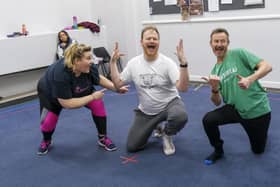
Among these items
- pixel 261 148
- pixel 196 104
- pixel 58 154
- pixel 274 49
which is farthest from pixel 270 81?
pixel 58 154

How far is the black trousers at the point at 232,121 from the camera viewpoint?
265 cm

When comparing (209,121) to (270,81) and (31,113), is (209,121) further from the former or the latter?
(31,113)

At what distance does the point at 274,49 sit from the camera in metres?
4.46

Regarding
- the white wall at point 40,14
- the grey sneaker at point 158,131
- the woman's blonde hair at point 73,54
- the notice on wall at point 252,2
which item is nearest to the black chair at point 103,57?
the white wall at point 40,14

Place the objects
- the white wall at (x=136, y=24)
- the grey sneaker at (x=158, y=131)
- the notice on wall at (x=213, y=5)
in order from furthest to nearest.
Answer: the notice on wall at (x=213, y=5), the white wall at (x=136, y=24), the grey sneaker at (x=158, y=131)

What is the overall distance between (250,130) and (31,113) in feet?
9.24

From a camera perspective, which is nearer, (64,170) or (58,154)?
(64,170)

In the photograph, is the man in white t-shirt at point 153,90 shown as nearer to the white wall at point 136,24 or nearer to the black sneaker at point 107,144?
the black sneaker at point 107,144

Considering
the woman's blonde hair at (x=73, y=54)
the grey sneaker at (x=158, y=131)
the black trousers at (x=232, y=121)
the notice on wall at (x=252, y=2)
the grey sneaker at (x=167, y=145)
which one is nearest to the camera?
the black trousers at (x=232, y=121)

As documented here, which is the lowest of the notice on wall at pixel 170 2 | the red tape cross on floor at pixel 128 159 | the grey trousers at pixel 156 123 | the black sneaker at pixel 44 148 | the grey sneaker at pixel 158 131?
the red tape cross on floor at pixel 128 159

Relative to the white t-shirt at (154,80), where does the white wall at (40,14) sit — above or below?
above

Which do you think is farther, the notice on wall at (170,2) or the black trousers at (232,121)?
the notice on wall at (170,2)

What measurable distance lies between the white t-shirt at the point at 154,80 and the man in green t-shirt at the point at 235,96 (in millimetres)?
366

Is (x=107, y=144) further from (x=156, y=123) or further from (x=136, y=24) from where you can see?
(x=136, y=24)
